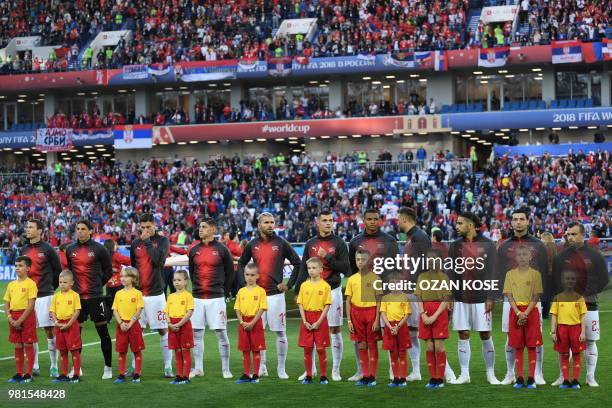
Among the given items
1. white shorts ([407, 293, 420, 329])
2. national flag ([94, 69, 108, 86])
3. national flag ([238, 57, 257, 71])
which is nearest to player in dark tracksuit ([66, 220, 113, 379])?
white shorts ([407, 293, 420, 329])

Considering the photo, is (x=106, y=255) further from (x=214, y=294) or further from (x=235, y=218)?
(x=235, y=218)

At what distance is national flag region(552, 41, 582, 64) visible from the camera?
51.2m

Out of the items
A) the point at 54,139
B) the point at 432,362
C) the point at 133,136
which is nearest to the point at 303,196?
the point at 133,136

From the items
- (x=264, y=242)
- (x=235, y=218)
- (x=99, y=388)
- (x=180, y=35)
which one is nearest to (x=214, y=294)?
(x=264, y=242)

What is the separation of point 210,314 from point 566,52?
39.5 metres

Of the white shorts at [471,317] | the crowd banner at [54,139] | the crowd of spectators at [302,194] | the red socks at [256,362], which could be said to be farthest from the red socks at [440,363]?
the crowd banner at [54,139]

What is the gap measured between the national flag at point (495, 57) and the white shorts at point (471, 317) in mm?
40114

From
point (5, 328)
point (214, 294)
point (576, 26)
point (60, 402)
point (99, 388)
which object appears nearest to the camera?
point (60, 402)

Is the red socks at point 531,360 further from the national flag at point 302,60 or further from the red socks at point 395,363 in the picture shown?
the national flag at point 302,60

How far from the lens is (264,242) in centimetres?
1536

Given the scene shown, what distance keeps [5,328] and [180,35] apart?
38175mm

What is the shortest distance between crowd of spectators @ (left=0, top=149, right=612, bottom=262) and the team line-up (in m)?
21.2

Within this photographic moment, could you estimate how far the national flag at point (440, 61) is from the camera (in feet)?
176

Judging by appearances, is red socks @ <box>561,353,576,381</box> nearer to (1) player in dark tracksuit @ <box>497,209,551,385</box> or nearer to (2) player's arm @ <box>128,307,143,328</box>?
(1) player in dark tracksuit @ <box>497,209,551,385</box>
